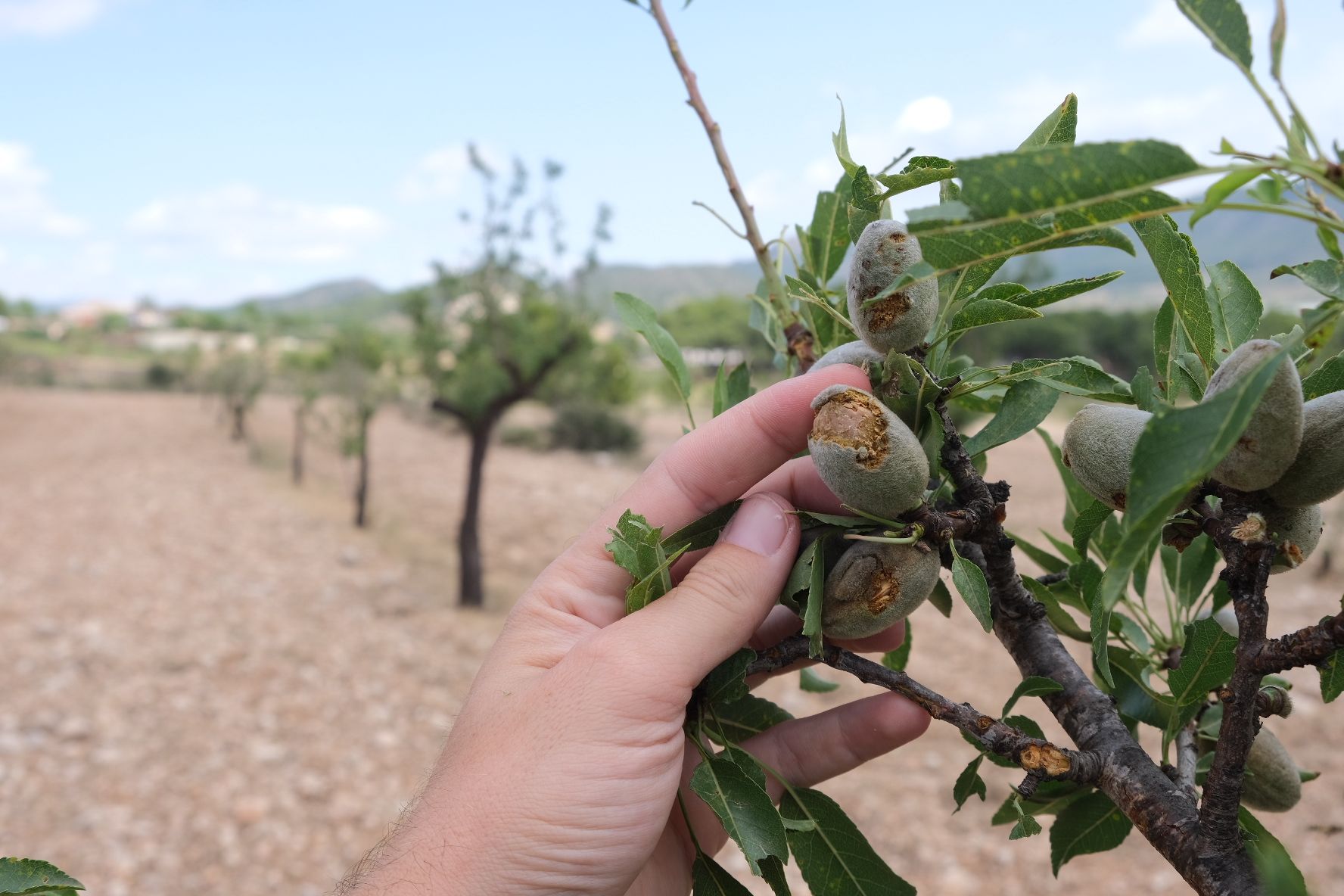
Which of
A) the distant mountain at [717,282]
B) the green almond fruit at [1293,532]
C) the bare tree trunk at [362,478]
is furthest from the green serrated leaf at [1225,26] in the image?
the distant mountain at [717,282]

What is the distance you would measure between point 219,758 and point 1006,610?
6.24 meters

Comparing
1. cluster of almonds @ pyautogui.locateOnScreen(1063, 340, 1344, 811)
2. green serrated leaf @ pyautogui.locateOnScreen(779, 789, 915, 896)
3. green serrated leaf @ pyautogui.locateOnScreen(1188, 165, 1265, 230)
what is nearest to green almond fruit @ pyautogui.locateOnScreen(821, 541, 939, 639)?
cluster of almonds @ pyautogui.locateOnScreen(1063, 340, 1344, 811)

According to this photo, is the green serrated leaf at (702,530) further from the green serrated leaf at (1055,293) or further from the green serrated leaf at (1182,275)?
the green serrated leaf at (1182,275)

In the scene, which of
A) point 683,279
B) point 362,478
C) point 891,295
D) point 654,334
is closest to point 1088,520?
point 891,295

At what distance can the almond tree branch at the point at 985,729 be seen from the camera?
1.03 meters

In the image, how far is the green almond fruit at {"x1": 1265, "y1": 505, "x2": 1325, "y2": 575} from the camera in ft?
2.98

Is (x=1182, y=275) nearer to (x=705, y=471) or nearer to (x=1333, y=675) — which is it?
(x=1333, y=675)

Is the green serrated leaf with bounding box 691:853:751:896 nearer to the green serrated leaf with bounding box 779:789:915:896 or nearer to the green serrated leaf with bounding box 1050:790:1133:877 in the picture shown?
the green serrated leaf with bounding box 779:789:915:896

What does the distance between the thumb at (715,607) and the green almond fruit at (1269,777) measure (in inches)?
24.2

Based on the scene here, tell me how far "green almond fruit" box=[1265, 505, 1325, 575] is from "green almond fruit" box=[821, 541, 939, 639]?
1.18ft

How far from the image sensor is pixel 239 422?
17.7 m

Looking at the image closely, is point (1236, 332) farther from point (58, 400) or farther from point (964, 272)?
point (58, 400)

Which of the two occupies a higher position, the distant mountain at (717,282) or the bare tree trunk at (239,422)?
the distant mountain at (717,282)

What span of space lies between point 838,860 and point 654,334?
0.85 metres
